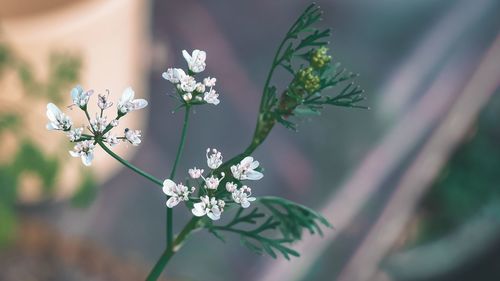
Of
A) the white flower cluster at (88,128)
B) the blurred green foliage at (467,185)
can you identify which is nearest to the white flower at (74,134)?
the white flower cluster at (88,128)

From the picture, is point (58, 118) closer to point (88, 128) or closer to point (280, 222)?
point (88, 128)

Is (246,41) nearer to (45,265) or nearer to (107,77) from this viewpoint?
(107,77)

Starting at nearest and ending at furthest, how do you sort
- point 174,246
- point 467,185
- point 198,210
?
point 198,210 → point 174,246 → point 467,185

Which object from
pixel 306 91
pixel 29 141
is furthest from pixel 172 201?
pixel 29 141

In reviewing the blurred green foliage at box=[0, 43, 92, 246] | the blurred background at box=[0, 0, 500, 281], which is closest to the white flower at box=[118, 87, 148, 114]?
the blurred green foliage at box=[0, 43, 92, 246]

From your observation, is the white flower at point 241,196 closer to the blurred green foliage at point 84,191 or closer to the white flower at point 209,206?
the white flower at point 209,206

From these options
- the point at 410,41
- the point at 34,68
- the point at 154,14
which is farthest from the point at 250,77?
the point at 34,68

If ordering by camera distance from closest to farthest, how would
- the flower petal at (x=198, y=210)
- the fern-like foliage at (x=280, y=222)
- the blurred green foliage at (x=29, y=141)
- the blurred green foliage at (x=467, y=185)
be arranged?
the flower petal at (x=198, y=210) → the fern-like foliage at (x=280, y=222) → the blurred green foliage at (x=29, y=141) → the blurred green foliage at (x=467, y=185)
